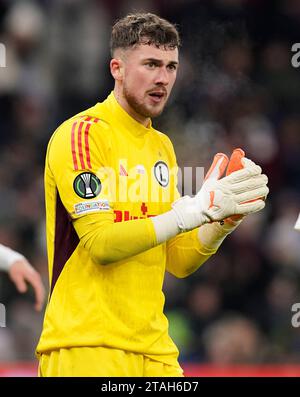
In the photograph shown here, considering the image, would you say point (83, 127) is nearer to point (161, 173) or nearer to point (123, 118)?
point (123, 118)

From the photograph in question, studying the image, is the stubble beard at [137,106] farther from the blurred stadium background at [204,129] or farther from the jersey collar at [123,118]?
the blurred stadium background at [204,129]

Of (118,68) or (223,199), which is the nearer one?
(223,199)

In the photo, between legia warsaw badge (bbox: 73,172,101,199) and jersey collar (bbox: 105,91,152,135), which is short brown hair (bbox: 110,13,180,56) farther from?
legia warsaw badge (bbox: 73,172,101,199)

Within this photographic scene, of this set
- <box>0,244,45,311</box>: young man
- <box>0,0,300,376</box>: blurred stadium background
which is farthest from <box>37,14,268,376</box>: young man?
<box>0,0,300,376</box>: blurred stadium background

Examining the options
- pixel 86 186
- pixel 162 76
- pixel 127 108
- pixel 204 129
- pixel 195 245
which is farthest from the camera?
pixel 204 129

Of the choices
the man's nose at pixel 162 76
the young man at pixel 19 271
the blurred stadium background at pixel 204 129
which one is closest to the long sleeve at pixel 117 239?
the young man at pixel 19 271

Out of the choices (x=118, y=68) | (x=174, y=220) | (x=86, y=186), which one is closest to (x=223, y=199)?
(x=174, y=220)

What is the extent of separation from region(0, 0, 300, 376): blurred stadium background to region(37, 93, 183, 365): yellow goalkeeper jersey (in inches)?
128

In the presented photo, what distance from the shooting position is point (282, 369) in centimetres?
710

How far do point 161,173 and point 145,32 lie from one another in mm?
597

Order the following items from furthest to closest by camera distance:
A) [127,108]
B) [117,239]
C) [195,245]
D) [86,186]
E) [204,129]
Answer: [204,129], [195,245], [127,108], [86,186], [117,239]

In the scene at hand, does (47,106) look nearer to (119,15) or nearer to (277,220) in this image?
(119,15)

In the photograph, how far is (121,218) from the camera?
13.0 ft
